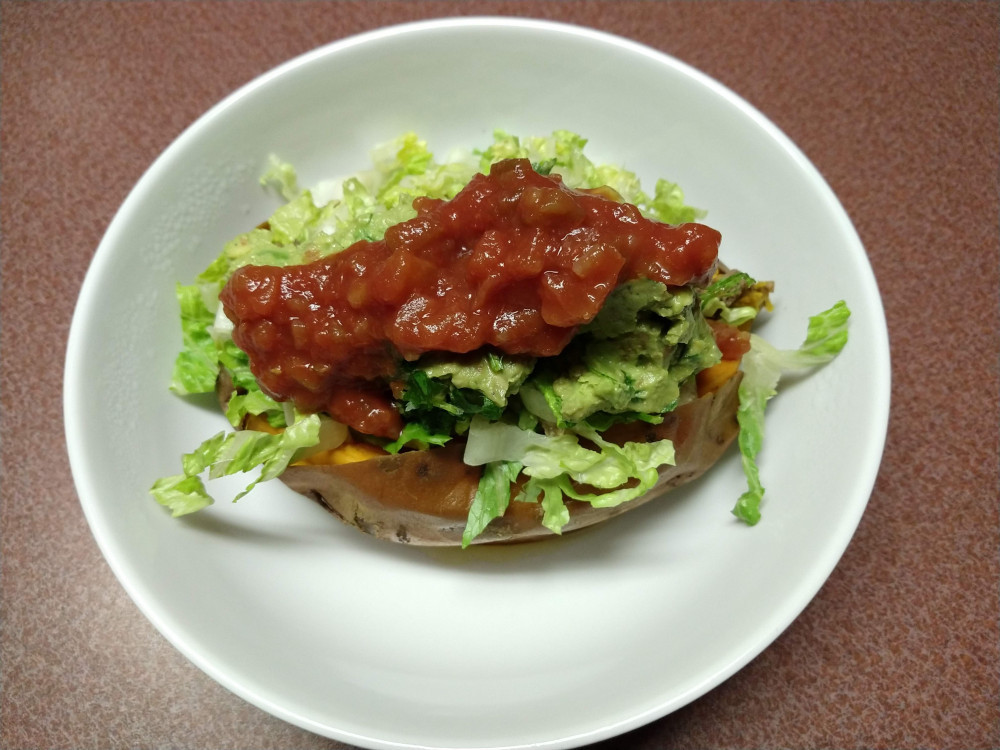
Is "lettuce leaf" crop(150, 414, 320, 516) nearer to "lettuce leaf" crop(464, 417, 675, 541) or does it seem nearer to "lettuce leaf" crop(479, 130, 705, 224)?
"lettuce leaf" crop(464, 417, 675, 541)

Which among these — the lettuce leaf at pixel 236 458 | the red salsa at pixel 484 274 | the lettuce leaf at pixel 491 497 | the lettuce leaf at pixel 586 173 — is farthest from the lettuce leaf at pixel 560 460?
the lettuce leaf at pixel 586 173

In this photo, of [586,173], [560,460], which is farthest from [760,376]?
[586,173]

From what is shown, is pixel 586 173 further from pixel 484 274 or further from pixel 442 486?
pixel 442 486

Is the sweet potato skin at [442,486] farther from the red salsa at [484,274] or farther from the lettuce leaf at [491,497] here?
the red salsa at [484,274]

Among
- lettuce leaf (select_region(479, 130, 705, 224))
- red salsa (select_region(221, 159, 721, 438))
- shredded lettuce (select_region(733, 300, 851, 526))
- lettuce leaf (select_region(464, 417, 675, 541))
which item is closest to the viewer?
red salsa (select_region(221, 159, 721, 438))

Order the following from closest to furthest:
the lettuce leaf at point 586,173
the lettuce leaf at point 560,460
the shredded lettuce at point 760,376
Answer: the lettuce leaf at point 560,460 < the shredded lettuce at point 760,376 < the lettuce leaf at point 586,173

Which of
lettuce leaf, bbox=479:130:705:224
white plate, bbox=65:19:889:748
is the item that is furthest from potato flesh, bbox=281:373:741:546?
lettuce leaf, bbox=479:130:705:224
